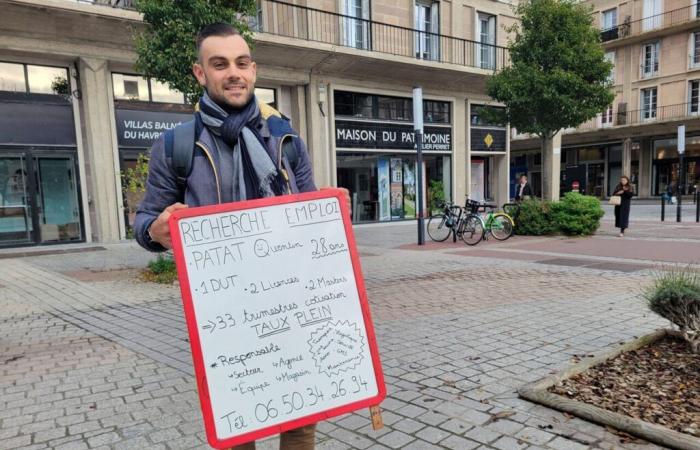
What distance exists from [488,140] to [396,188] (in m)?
5.66

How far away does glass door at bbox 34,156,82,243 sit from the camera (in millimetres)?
12852

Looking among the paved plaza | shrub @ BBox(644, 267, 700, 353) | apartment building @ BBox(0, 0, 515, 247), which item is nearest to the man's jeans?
the paved plaza

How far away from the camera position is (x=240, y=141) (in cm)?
194

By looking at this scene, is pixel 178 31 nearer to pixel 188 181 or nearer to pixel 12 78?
pixel 188 181

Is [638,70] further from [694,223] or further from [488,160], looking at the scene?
[694,223]

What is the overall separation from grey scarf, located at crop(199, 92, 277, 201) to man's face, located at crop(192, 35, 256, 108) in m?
0.04

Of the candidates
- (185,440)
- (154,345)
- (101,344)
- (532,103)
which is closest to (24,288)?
(101,344)

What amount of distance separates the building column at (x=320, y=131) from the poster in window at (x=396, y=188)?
292cm

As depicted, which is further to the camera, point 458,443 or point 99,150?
point 99,150

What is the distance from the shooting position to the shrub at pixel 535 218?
1317 centimetres

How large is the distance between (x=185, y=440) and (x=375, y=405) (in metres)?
1.50

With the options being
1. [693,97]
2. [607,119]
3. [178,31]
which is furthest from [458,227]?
[607,119]

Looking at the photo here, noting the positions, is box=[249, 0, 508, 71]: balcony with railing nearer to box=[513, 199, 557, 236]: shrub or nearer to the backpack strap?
box=[513, 199, 557, 236]: shrub

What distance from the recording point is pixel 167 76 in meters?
8.00
